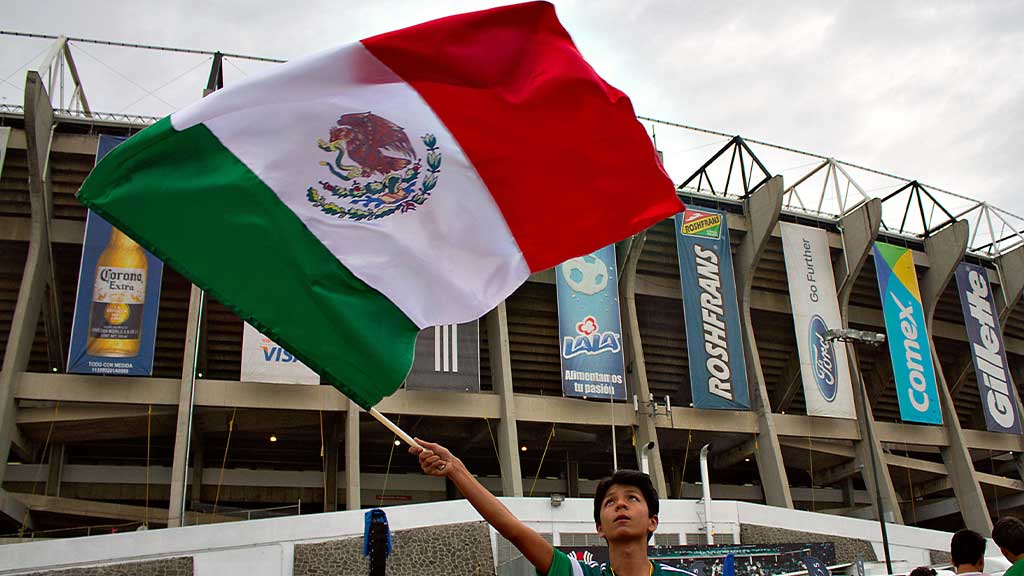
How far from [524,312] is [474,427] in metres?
4.81

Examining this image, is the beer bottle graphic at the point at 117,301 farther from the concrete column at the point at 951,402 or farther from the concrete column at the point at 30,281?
the concrete column at the point at 951,402

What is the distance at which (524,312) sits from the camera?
116 ft

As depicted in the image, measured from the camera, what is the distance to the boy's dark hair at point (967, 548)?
189 inches

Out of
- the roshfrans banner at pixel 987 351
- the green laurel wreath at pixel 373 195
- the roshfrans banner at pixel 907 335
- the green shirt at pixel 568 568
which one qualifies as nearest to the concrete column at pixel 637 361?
the roshfrans banner at pixel 907 335

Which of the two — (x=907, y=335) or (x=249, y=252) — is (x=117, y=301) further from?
(x=907, y=335)

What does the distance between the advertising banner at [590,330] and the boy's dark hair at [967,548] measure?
85.1 feet

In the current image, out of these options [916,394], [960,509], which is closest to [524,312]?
[916,394]

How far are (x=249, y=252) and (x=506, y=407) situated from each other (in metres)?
26.1

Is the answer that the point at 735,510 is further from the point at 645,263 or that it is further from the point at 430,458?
the point at 430,458

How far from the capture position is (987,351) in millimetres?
38562

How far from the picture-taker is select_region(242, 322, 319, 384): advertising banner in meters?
28.8

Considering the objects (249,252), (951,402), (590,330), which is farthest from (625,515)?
(951,402)

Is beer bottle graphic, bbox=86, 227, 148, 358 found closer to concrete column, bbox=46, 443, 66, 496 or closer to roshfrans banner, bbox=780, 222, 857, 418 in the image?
concrete column, bbox=46, 443, 66, 496

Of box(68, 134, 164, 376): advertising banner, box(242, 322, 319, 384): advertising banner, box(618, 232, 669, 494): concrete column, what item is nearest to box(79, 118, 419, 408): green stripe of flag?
box(68, 134, 164, 376): advertising banner
